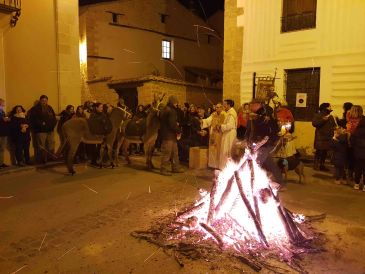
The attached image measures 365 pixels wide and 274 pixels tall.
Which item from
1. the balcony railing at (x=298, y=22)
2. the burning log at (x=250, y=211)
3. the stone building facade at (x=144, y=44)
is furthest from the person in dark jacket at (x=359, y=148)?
the stone building facade at (x=144, y=44)

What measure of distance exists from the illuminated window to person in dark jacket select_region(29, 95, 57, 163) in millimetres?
17700

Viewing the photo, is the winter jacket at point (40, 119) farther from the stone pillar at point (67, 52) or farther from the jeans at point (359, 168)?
the jeans at point (359, 168)

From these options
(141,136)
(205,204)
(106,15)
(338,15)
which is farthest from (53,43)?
(106,15)

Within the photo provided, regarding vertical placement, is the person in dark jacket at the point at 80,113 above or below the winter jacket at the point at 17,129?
above

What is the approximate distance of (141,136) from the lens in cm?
1006

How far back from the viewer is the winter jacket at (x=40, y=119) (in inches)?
396

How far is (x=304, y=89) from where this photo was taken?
12352mm

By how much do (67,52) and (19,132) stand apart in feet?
11.2

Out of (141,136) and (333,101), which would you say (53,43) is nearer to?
(141,136)

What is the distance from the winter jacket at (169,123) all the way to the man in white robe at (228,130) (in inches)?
47.6

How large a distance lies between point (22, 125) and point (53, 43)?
323 centimetres

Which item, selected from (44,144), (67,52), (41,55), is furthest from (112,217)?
(67,52)

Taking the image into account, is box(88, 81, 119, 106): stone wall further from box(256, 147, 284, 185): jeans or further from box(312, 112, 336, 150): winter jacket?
box(256, 147, 284, 185): jeans

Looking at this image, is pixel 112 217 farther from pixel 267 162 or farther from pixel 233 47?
pixel 233 47
